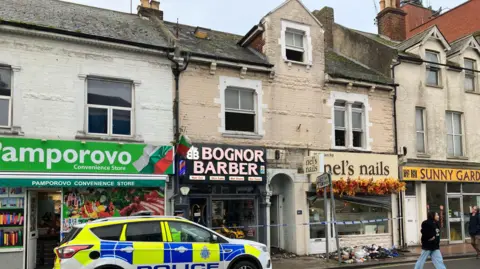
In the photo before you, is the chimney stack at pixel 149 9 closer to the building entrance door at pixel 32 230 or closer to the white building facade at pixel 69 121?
the white building facade at pixel 69 121

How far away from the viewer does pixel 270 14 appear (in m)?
16.5

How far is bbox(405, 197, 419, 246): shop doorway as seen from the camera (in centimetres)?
1848

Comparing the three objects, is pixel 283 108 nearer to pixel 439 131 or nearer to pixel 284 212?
pixel 284 212

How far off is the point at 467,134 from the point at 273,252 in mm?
10766

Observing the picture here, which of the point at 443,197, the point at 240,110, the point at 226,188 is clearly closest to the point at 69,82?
the point at 240,110

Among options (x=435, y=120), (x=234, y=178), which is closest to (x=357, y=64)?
(x=435, y=120)

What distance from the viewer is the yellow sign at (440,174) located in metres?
18.4

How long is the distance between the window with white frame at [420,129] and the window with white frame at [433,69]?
56.7 inches

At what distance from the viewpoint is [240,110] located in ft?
51.8

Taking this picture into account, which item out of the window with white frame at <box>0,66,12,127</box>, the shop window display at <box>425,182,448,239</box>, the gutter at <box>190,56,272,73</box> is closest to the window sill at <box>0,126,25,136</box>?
the window with white frame at <box>0,66,12,127</box>

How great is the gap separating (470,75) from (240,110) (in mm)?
12116

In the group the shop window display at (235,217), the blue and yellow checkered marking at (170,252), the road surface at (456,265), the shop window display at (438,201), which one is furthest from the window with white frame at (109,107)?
the shop window display at (438,201)

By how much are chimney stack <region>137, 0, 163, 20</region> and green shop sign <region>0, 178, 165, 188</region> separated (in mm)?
7762

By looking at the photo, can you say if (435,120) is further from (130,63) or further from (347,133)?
(130,63)
